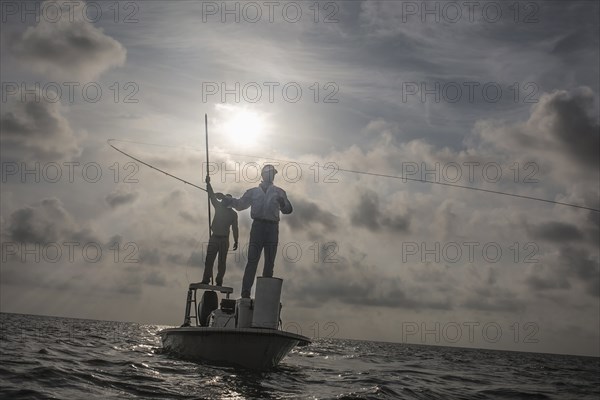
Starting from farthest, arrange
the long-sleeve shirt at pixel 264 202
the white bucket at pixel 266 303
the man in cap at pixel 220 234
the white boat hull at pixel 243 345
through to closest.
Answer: the man in cap at pixel 220 234 < the long-sleeve shirt at pixel 264 202 < the white bucket at pixel 266 303 < the white boat hull at pixel 243 345

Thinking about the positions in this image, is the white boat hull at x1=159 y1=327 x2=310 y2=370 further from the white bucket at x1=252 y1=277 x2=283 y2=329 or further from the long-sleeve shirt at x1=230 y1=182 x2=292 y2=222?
the long-sleeve shirt at x1=230 y1=182 x2=292 y2=222

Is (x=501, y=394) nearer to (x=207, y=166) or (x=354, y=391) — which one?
(x=354, y=391)

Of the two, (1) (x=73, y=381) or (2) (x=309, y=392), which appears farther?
(2) (x=309, y=392)

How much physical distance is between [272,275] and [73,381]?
5172 mm

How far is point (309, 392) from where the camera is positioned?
12.1 metres

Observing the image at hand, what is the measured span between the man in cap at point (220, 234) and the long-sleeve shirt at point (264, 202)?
1927 mm

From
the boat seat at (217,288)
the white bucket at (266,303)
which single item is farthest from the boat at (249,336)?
the boat seat at (217,288)

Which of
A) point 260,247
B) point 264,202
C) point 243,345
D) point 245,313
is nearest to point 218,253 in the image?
point 260,247

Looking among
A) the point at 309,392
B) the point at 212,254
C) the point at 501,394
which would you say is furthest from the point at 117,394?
the point at 501,394

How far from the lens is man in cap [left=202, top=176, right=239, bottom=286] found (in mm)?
16422

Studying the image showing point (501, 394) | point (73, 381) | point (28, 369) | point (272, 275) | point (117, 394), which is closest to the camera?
point (117, 394)

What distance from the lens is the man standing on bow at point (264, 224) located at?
1406 centimetres

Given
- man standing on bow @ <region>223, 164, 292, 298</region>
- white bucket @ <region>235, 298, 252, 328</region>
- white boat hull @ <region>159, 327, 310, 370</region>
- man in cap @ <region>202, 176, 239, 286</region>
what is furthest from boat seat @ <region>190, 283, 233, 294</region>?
white bucket @ <region>235, 298, 252, 328</region>

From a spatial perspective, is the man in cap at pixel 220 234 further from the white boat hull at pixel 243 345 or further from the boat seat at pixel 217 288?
the white boat hull at pixel 243 345
